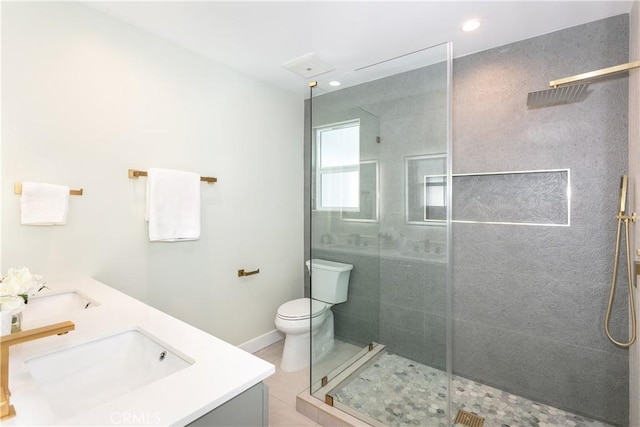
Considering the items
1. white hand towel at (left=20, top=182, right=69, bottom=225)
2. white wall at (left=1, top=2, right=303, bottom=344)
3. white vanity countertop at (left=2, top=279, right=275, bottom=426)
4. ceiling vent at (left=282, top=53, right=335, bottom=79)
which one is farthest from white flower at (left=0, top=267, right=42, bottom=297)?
ceiling vent at (left=282, top=53, right=335, bottom=79)

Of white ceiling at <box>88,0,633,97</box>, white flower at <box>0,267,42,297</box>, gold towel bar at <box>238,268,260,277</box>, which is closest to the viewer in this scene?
white flower at <box>0,267,42,297</box>

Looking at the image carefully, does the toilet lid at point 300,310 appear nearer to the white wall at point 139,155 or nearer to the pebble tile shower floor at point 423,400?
the white wall at point 139,155

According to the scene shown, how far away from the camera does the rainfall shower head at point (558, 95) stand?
5.63 ft

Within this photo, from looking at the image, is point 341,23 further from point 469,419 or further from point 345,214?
point 469,419

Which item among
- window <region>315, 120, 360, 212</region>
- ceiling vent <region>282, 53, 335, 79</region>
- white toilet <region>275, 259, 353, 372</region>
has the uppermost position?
ceiling vent <region>282, 53, 335, 79</region>

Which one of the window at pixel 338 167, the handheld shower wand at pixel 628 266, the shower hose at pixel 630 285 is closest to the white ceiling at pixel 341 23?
the window at pixel 338 167

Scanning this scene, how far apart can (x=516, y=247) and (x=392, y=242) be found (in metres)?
0.83

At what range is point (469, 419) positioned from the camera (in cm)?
180

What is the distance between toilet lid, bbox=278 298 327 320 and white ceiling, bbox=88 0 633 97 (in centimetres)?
185

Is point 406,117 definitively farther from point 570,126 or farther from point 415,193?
point 570,126

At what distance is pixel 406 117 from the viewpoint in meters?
1.87

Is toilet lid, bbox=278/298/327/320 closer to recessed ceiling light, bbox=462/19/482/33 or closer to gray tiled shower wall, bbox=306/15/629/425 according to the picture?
gray tiled shower wall, bbox=306/15/629/425

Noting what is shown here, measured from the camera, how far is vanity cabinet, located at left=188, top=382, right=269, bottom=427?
732 millimetres

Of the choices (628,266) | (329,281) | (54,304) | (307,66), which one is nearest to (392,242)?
(329,281)
